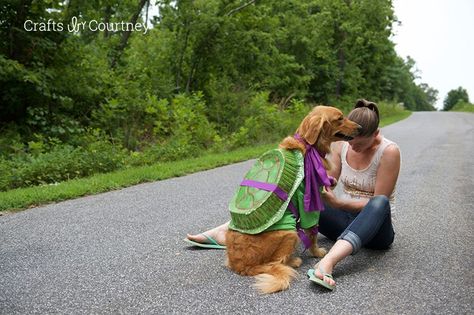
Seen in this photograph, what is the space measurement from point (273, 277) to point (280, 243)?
0.27 meters

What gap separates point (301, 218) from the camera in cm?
343

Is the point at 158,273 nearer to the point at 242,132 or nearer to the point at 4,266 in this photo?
the point at 4,266

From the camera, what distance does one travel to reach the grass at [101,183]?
586 cm

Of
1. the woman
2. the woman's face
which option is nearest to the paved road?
the woman

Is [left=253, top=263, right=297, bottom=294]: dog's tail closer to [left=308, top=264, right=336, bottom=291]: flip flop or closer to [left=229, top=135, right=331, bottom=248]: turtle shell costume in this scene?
[left=308, top=264, right=336, bottom=291]: flip flop

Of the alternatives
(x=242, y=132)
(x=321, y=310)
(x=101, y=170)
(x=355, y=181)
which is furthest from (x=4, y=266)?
(x=242, y=132)

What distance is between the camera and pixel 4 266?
3656 millimetres

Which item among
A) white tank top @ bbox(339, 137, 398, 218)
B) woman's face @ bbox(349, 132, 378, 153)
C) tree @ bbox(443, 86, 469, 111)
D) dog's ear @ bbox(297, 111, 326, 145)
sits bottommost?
tree @ bbox(443, 86, 469, 111)

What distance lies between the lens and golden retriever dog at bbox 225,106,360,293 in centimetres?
320

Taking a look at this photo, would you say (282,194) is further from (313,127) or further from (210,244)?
(210,244)

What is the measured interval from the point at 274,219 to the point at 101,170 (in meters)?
5.95

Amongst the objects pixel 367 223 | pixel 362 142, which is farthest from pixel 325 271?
pixel 362 142

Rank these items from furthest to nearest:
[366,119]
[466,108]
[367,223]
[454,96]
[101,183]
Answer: [454,96]
[466,108]
[101,183]
[366,119]
[367,223]

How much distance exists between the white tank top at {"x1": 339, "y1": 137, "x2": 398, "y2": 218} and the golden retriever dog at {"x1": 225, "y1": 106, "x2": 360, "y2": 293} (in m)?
0.42
